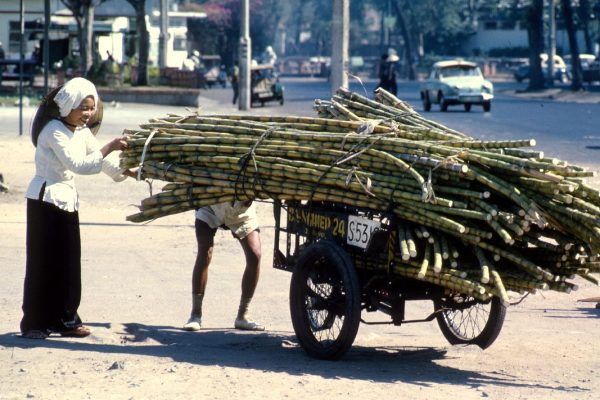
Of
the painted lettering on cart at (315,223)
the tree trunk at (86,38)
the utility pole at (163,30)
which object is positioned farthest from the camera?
the utility pole at (163,30)

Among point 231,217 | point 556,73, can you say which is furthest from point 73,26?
point 231,217

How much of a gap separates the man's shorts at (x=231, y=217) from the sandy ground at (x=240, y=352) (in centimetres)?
68

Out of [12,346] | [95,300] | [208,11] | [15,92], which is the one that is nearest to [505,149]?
[12,346]

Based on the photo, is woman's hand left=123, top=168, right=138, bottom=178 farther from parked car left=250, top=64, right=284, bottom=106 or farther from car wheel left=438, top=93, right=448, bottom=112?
parked car left=250, top=64, right=284, bottom=106

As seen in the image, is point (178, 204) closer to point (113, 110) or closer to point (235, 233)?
point (235, 233)

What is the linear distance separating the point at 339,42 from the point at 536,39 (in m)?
44.6

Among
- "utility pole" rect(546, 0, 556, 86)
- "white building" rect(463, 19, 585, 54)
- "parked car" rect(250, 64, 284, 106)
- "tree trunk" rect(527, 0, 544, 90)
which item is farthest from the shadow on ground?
"white building" rect(463, 19, 585, 54)

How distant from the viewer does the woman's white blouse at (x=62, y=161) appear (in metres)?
7.24

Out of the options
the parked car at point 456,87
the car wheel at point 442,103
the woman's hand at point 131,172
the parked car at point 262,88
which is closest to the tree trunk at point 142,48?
the parked car at point 262,88

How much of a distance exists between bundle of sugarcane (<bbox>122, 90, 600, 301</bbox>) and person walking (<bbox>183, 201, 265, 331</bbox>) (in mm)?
241

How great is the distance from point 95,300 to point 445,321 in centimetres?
263

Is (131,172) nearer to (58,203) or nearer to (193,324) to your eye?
(58,203)

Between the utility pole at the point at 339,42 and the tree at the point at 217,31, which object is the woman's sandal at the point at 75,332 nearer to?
the utility pole at the point at 339,42

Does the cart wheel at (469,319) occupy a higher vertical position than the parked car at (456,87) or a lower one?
lower
